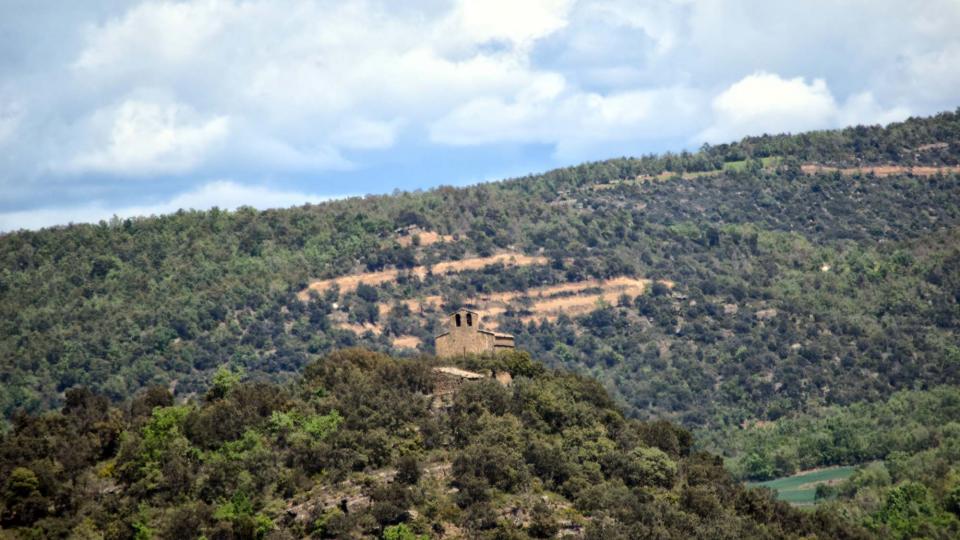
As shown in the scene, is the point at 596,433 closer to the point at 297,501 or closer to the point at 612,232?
the point at 297,501

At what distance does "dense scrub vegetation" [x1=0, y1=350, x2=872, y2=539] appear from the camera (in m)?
71.8

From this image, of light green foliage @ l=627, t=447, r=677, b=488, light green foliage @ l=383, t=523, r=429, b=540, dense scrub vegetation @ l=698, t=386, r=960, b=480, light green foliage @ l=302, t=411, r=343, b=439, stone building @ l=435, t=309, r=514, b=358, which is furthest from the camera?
dense scrub vegetation @ l=698, t=386, r=960, b=480

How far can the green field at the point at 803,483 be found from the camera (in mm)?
121562

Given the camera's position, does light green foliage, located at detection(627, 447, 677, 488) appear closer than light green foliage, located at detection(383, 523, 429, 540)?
No

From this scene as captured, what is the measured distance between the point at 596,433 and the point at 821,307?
93571mm

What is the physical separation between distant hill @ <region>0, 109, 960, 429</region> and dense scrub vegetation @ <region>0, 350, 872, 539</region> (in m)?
61.9

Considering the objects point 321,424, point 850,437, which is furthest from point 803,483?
point 321,424

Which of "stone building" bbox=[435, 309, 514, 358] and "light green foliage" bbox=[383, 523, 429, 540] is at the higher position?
"stone building" bbox=[435, 309, 514, 358]

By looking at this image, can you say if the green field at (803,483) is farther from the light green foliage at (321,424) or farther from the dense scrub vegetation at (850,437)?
the light green foliage at (321,424)

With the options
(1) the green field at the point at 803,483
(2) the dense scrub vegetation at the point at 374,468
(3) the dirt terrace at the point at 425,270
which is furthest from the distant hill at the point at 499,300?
(2) the dense scrub vegetation at the point at 374,468

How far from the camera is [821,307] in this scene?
17175cm

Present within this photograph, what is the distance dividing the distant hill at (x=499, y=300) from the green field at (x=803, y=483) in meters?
20.4

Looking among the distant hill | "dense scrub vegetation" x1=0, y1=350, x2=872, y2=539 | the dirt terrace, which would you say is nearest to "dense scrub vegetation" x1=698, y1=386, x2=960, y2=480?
the distant hill

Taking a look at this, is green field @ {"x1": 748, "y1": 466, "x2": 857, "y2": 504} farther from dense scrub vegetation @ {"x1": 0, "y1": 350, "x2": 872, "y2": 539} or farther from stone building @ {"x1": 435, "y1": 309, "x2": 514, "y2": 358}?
stone building @ {"x1": 435, "y1": 309, "x2": 514, "y2": 358}
